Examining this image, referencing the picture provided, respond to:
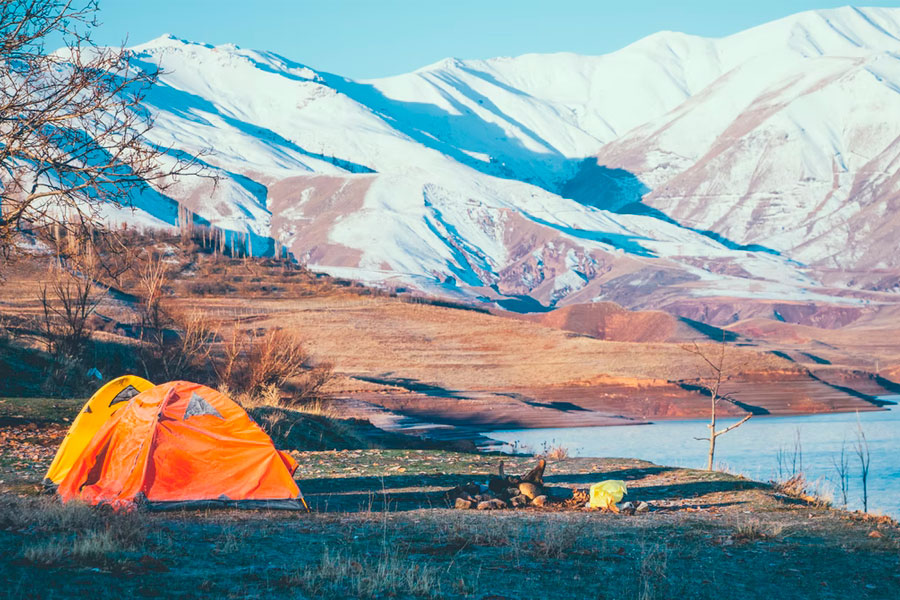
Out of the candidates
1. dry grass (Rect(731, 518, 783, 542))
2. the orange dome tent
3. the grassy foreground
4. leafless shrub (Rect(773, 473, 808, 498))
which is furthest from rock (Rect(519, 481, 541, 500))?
leafless shrub (Rect(773, 473, 808, 498))

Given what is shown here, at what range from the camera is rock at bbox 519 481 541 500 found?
14441 millimetres

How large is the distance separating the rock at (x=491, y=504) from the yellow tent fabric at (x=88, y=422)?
534 cm

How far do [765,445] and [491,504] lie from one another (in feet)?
86.2

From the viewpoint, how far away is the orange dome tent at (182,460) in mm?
12578

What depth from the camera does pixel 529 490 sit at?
14.5 m

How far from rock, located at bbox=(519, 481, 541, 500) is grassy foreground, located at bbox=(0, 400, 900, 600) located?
2.41 feet

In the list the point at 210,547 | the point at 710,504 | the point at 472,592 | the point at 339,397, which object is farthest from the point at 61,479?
the point at 339,397

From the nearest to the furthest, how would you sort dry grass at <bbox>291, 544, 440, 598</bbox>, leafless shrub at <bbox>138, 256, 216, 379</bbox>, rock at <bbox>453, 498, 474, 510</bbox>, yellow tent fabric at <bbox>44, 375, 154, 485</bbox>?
dry grass at <bbox>291, 544, 440, 598</bbox> → yellow tent fabric at <bbox>44, 375, 154, 485</bbox> → rock at <bbox>453, 498, 474, 510</bbox> → leafless shrub at <bbox>138, 256, 216, 379</bbox>

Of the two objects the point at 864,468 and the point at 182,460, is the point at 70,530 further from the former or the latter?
the point at 864,468

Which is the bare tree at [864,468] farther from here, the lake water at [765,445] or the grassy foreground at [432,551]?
the grassy foreground at [432,551]

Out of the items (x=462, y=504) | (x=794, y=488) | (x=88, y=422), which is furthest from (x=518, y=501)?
(x=794, y=488)

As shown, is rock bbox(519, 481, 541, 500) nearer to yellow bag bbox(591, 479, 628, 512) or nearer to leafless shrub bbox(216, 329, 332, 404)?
yellow bag bbox(591, 479, 628, 512)

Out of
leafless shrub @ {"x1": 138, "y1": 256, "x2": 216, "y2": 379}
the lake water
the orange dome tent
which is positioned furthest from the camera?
leafless shrub @ {"x1": 138, "y1": 256, "x2": 216, "y2": 379}

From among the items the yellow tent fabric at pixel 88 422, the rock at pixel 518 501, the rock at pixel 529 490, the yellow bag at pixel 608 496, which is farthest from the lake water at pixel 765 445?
the yellow tent fabric at pixel 88 422
